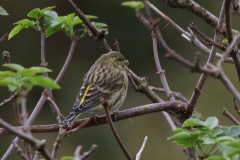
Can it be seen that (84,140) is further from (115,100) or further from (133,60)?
(115,100)

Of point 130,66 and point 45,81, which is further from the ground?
point 45,81

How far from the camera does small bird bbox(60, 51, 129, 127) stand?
4812 mm

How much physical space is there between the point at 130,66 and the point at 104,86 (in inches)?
189

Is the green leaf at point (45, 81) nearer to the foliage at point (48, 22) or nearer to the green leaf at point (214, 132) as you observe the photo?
the green leaf at point (214, 132)

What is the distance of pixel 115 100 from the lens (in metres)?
5.12

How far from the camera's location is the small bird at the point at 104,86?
15.8 ft

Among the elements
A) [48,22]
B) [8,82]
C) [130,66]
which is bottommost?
[130,66]

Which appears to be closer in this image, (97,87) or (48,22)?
(48,22)

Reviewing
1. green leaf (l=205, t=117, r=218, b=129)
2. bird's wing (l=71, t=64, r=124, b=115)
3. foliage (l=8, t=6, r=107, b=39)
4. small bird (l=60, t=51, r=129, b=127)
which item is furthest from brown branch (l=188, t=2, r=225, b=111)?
bird's wing (l=71, t=64, r=124, b=115)

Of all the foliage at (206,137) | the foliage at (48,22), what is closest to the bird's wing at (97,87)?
the foliage at (48,22)

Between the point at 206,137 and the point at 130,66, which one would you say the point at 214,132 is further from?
the point at 130,66

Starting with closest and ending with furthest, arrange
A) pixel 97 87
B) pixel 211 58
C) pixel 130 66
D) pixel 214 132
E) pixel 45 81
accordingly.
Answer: pixel 45 81
pixel 214 132
pixel 211 58
pixel 97 87
pixel 130 66

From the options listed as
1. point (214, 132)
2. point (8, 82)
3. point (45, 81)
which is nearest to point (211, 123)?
point (214, 132)

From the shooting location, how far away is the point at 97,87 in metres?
5.22
